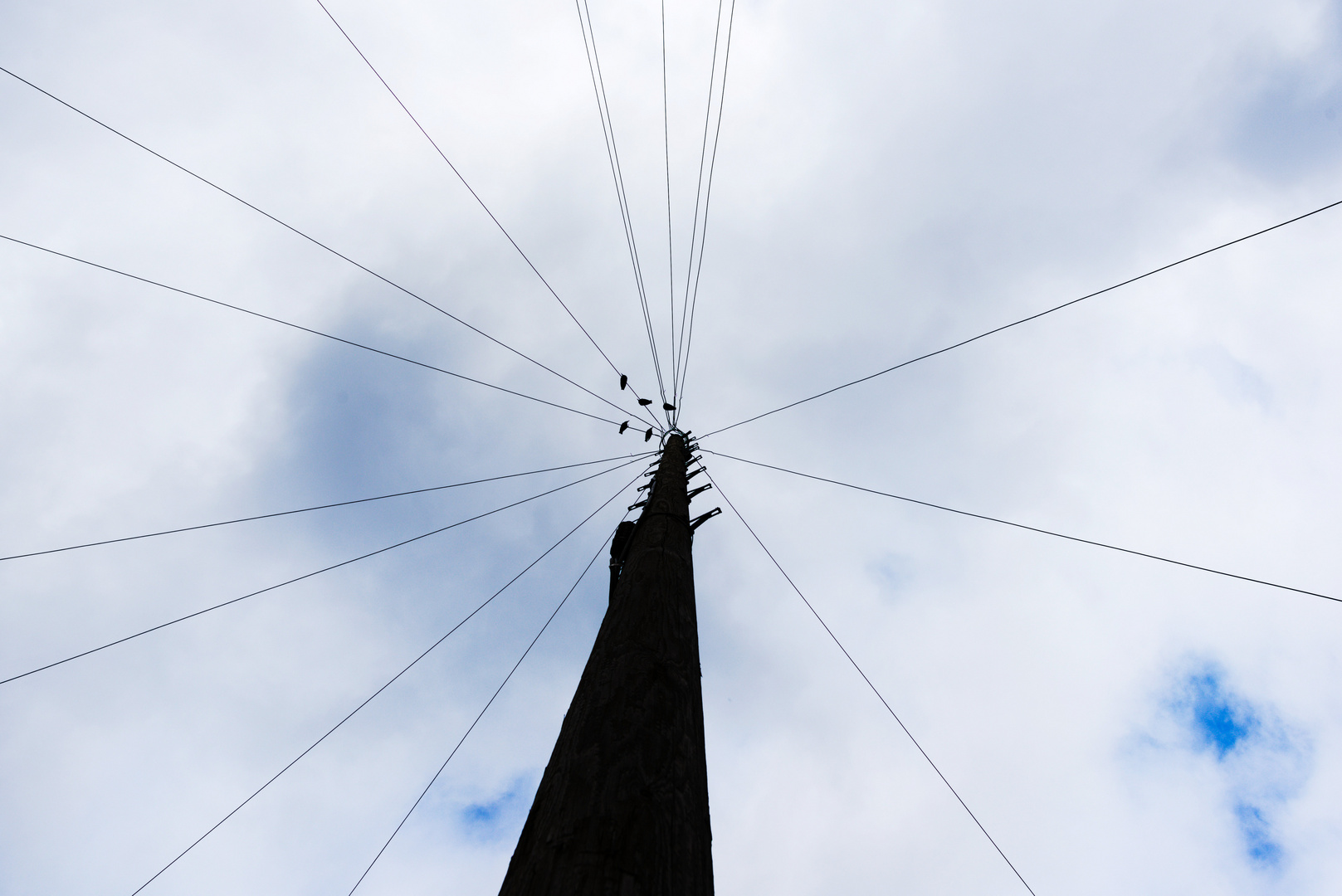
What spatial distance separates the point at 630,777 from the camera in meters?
1.81

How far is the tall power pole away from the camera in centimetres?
155

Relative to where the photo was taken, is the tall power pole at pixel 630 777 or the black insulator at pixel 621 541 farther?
the black insulator at pixel 621 541

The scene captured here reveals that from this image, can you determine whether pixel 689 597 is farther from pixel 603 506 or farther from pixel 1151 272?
pixel 603 506

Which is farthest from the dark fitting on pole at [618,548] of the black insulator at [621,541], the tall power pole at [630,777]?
the tall power pole at [630,777]

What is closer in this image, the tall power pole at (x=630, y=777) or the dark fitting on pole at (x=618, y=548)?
the tall power pole at (x=630, y=777)

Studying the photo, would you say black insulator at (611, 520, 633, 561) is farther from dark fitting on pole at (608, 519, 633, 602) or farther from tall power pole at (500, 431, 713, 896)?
tall power pole at (500, 431, 713, 896)

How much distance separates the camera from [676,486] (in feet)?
15.2

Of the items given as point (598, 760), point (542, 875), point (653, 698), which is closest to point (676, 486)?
point (653, 698)

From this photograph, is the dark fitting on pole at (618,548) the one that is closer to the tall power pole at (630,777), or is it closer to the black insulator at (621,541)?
the black insulator at (621,541)

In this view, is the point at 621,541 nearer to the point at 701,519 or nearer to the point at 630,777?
the point at 701,519

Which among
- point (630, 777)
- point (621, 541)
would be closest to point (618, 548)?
point (621, 541)

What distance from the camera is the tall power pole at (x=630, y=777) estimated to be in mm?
1547

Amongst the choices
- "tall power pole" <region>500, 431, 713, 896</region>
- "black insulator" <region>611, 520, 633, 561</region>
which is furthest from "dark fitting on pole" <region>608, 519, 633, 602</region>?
"tall power pole" <region>500, 431, 713, 896</region>

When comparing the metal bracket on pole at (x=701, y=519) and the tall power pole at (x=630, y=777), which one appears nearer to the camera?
the tall power pole at (x=630, y=777)
